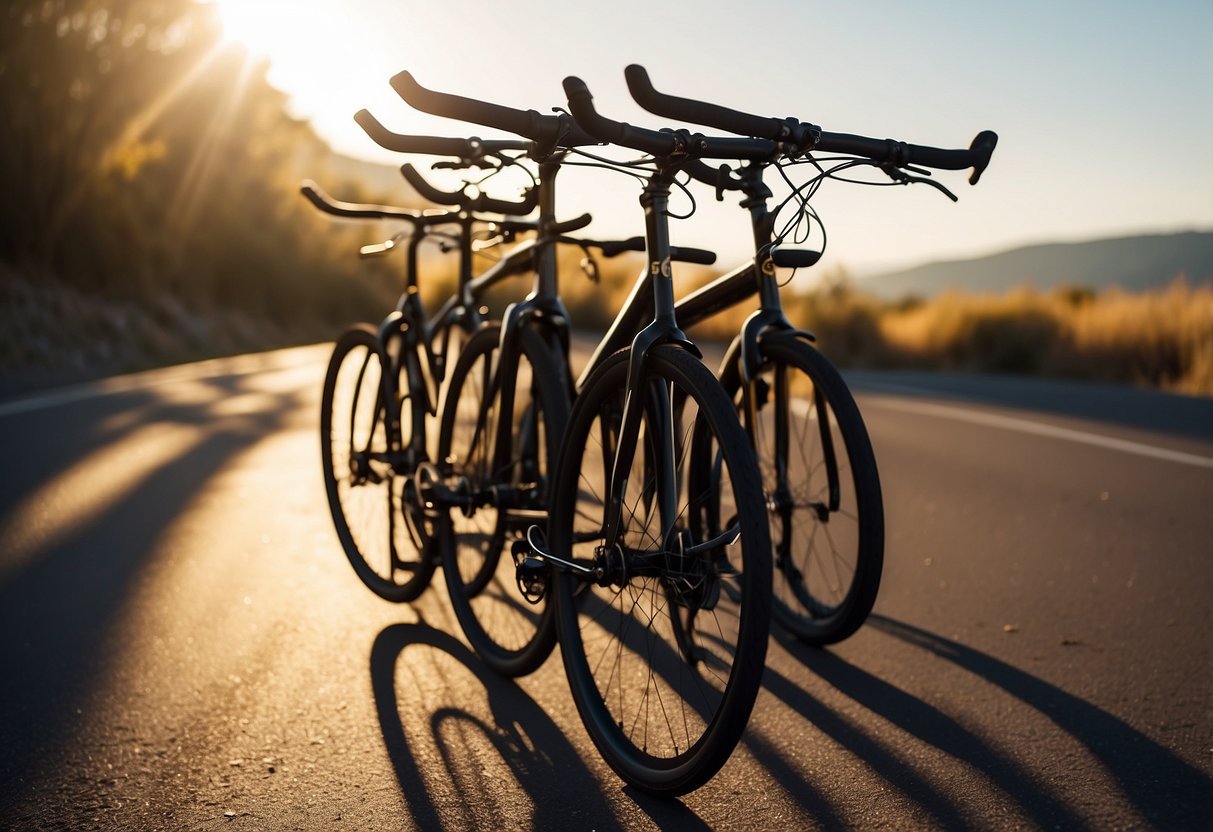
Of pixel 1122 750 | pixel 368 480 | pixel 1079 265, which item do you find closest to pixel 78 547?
pixel 368 480

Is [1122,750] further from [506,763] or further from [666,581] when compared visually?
[506,763]

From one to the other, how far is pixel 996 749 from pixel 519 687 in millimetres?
1335

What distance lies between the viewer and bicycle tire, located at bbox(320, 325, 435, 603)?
14.3 feet

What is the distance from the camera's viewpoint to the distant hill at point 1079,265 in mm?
129125

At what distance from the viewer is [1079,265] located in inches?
5802

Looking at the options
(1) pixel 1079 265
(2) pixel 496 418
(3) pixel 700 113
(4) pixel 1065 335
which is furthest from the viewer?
(1) pixel 1079 265

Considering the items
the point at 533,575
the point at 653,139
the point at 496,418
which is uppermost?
the point at 653,139

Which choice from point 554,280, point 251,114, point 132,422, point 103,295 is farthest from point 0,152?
point 554,280

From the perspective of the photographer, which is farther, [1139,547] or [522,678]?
[1139,547]

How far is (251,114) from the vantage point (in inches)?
1141

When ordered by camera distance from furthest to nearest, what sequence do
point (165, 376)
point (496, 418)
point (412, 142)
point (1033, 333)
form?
point (1033, 333) < point (165, 376) < point (496, 418) < point (412, 142)

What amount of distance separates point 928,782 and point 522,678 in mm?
Answer: 1301

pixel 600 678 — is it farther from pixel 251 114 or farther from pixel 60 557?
pixel 251 114

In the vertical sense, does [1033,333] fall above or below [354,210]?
below
